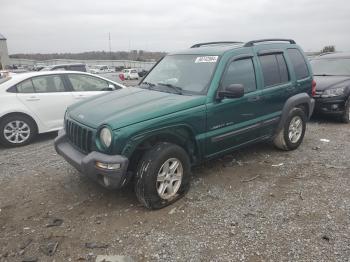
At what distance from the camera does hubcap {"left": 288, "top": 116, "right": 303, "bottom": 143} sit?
5732 mm

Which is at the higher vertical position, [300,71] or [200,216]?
[300,71]

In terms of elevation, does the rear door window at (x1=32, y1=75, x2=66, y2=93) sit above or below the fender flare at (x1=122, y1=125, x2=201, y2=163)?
above

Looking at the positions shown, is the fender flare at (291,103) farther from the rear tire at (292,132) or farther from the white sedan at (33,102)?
the white sedan at (33,102)

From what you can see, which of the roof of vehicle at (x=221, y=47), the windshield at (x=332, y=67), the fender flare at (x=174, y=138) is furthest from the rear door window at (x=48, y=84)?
the windshield at (x=332, y=67)

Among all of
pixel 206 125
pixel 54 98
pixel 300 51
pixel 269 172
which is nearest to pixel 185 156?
pixel 206 125

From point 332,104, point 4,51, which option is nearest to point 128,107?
point 332,104

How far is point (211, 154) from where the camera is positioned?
4.46 meters

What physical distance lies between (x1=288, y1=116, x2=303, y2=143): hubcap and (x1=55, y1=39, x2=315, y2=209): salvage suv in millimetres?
67

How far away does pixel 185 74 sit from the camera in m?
4.66

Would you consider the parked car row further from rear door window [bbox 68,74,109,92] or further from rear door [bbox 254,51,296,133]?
rear door window [bbox 68,74,109,92]

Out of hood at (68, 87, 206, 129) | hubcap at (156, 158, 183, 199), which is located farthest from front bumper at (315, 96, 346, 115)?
hubcap at (156, 158, 183, 199)

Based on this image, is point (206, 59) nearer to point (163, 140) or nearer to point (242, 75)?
point (242, 75)

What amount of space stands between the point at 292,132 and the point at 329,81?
10.2 feet

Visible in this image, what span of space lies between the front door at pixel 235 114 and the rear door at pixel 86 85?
3.57 metres
